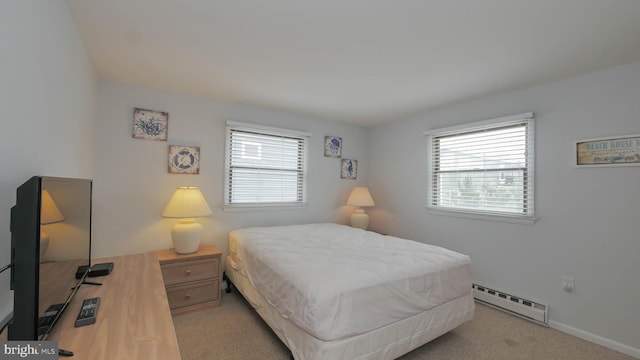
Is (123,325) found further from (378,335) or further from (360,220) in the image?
(360,220)

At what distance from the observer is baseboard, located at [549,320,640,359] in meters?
2.06

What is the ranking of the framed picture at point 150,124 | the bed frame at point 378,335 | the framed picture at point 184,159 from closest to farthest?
the bed frame at point 378,335, the framed picture at point 150,124, the framed picture at point 184,159

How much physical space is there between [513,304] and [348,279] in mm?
2137

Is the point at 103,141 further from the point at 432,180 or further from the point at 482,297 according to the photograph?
the point at 482,297

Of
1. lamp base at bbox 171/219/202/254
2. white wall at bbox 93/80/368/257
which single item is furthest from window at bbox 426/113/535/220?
lamp base at bbox 171/219/202/254

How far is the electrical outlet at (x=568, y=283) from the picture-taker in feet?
7.79

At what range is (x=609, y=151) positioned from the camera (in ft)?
7.27

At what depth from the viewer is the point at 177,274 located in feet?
8.21

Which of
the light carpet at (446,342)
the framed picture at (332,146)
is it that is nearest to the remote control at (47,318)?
the light carpet at (446,342)

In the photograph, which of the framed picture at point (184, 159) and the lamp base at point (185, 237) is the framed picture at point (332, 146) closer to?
the framed picture at point (184, 159)

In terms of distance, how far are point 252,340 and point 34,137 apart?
193 centimetres

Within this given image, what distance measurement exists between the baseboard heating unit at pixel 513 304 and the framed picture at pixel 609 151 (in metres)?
1.40

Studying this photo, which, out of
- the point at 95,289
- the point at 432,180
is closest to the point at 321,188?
the point at 432,180

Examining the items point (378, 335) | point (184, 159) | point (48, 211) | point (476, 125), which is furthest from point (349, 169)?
point (48, 211)
